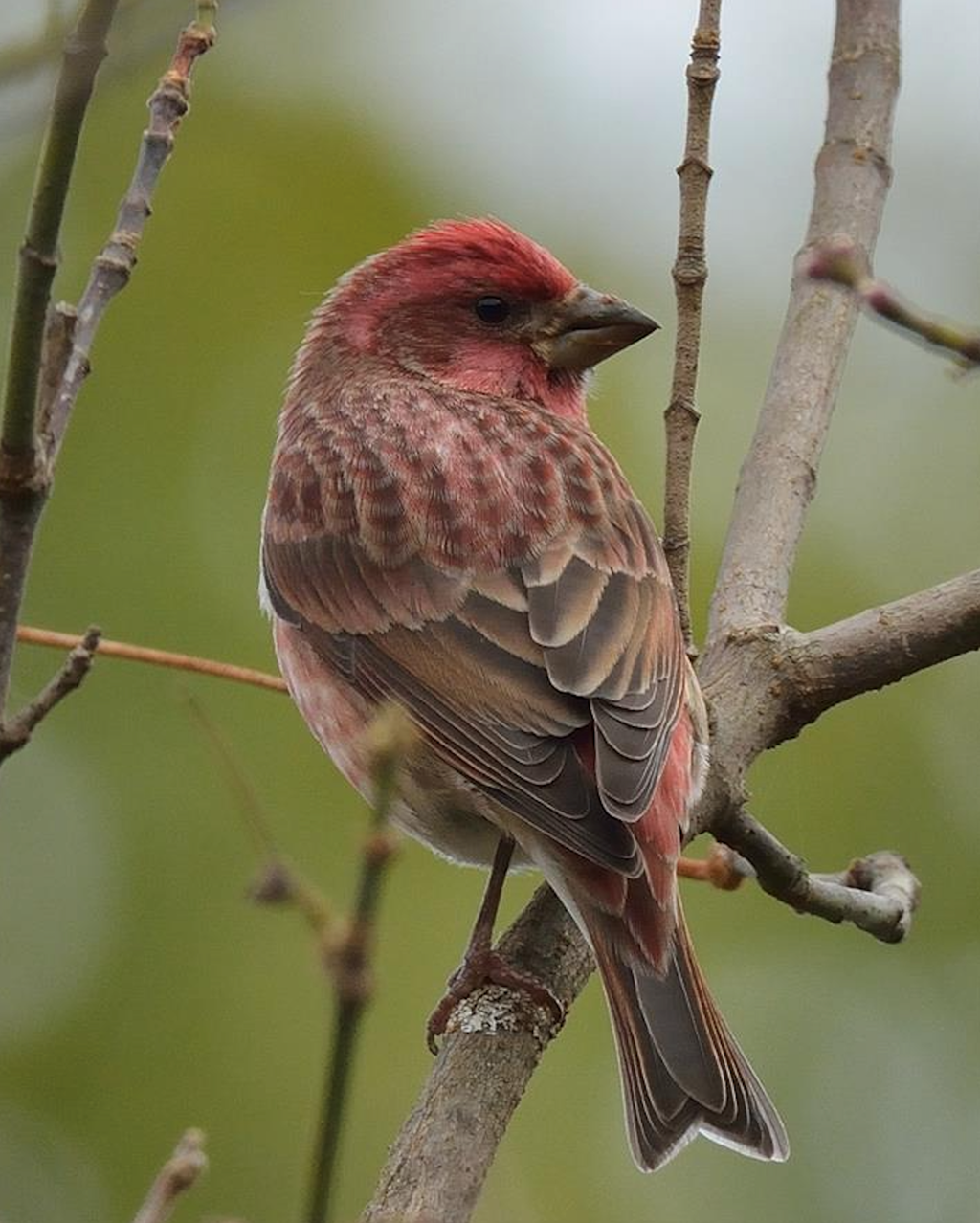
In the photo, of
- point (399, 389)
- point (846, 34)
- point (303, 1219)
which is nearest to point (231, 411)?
point (399, 389)

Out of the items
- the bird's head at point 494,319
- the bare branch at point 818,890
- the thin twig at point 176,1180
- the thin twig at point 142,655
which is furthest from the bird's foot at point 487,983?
the bird's head at point 494,319

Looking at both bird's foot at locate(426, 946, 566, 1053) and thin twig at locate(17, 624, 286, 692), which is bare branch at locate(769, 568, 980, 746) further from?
thin twig at locate(17, 624, 286, 692)

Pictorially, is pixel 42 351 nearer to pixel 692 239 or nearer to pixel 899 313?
pixel 899 313

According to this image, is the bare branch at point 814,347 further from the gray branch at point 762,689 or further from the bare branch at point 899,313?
the bare branch at point 899,313

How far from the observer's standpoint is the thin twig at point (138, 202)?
3.75 meters

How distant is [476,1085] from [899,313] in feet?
7.17

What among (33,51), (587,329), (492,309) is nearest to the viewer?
(33,51)

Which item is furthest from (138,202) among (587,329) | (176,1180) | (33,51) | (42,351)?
(587,329)

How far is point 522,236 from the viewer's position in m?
7.04

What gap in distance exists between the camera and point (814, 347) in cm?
596

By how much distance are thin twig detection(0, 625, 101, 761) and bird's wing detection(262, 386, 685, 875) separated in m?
1.68

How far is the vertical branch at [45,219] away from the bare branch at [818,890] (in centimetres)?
217

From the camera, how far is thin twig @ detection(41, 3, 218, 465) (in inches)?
148

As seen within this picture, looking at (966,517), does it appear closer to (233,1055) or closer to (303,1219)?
(233,1055)
